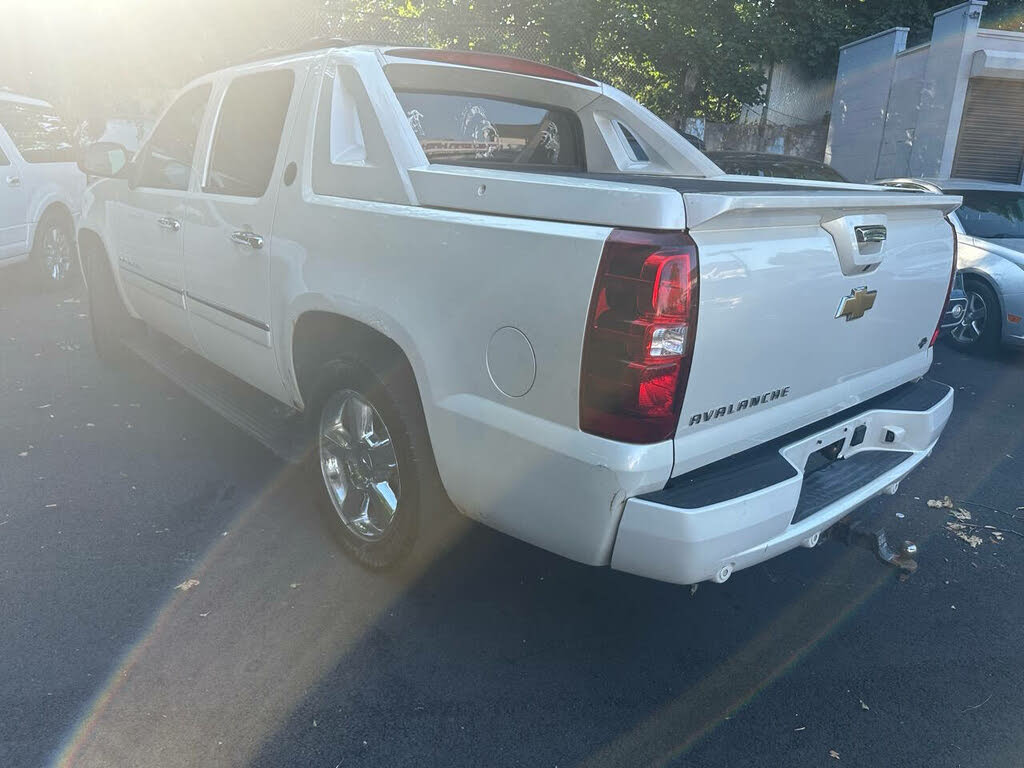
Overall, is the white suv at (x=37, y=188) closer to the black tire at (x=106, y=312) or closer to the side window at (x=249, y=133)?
the black tire at (x=106, y=312)

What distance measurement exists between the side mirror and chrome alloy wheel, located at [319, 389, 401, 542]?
8.55 feet

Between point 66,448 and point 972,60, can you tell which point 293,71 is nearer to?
point 66,448

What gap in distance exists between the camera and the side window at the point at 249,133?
341 centimetres

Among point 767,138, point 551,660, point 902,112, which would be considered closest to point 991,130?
point 902,112

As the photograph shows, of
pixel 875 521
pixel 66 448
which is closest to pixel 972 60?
pixel 875 521

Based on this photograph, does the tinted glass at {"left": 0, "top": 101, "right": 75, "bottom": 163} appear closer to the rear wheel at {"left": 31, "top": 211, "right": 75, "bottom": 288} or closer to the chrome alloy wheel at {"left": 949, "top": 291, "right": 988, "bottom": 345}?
the rear wheel at {"left": 31, "top": 211, "right": 75, "bottom": 288}

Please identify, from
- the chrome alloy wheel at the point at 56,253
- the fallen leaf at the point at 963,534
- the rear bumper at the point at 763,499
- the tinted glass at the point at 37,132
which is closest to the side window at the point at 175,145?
the rear bumper at the point at 763,499

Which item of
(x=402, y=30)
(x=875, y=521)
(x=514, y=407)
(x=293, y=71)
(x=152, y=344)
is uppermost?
(x=402, y=30)

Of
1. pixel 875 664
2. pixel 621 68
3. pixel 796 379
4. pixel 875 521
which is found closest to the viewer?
pixel 796 379

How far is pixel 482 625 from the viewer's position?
2.96 m

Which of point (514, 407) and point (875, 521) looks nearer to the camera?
point (514, 407)

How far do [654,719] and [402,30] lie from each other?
35.8 feet

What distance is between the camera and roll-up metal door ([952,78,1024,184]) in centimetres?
1505

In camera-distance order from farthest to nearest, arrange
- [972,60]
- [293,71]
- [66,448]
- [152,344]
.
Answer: [972,60]
[152,344]
[66,448]
[293,71]
